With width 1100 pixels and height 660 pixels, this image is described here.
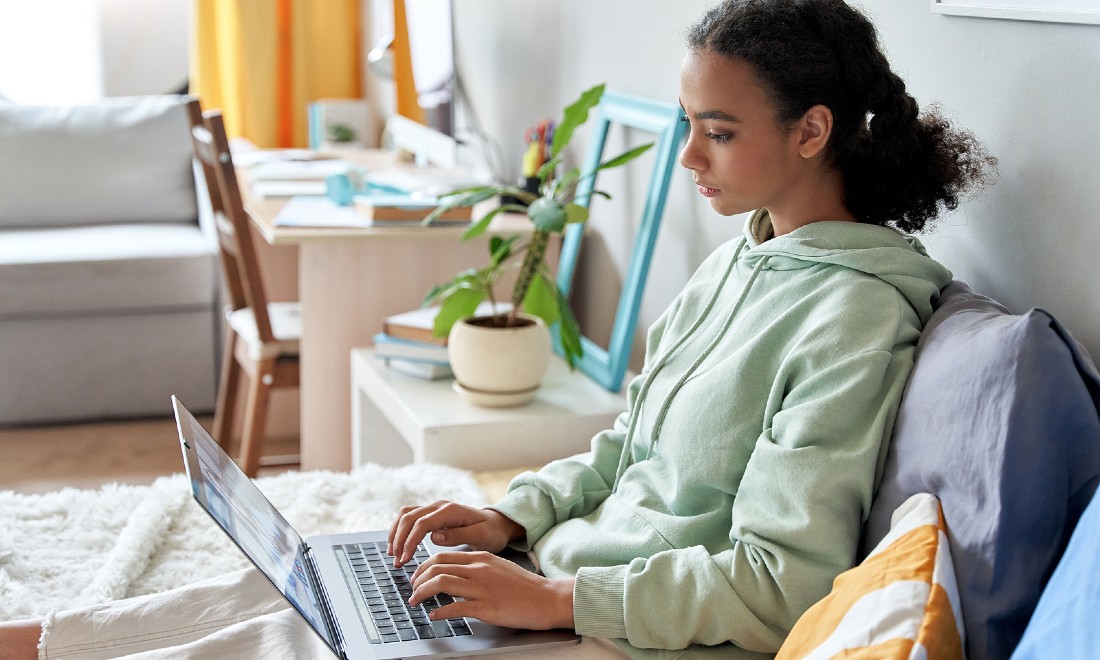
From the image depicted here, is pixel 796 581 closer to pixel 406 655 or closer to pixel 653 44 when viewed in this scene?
pixel 406 655

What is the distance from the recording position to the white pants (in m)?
1.14

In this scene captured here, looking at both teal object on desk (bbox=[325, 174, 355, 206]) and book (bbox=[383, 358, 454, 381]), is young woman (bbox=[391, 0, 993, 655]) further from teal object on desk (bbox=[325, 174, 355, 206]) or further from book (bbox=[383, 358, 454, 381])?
teal object on desk (bbox=[325, 174, 355, 206])

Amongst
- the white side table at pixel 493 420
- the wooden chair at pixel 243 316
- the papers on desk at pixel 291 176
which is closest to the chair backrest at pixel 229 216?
the wooden chair at pixel 243 316

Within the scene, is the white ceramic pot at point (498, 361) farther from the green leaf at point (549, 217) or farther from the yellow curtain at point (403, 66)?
the yellow curtain at point (403, 66)

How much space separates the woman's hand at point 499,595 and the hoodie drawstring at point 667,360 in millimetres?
226

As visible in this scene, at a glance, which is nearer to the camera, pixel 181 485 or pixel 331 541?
pixel 331 541

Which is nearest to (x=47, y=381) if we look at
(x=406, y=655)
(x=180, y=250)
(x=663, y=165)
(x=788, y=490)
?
(x=180, y=250)

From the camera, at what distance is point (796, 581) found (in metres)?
1.03

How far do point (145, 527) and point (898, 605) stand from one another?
1029 millimetres

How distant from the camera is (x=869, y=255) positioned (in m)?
1.11

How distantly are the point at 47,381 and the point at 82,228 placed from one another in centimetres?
56

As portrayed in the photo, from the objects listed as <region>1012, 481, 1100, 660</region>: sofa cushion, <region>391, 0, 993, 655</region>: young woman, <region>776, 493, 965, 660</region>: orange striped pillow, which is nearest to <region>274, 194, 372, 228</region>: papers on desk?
<region>391, 0, 993, 655</region>: young woman

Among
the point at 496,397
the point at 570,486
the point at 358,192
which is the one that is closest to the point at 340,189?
the point at 358,192

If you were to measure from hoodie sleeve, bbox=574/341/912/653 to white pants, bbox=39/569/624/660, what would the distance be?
0.29 feet
